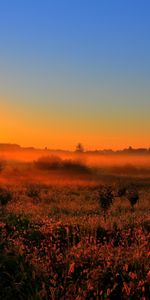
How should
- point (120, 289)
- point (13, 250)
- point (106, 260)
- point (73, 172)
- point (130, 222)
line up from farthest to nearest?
point (73, 172) → point (130, 222) → point (13, 250) → point (106, 260) → point (120, 289)

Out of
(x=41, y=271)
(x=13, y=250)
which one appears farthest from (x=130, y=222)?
(x=41, y=271)

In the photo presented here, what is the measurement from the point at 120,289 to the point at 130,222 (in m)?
8.29

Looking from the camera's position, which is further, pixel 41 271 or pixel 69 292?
pixel 41 271

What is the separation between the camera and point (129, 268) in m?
10.2

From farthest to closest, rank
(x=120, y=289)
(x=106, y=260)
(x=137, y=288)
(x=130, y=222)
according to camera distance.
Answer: (x=130, y=222) < (x=106, y=260) < (x=120, y=289) < (x=137, y=288)

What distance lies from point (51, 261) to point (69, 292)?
1.54 meters

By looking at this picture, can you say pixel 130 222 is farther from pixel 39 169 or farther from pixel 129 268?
pixel 39 169

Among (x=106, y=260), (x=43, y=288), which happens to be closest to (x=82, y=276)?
(x=106, y=260)

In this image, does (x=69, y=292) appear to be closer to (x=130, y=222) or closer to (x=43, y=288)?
(x=43, y=288)


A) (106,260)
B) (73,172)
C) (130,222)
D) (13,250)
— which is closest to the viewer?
(106,260)

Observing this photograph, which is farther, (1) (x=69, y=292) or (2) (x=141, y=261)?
(2) (x=141, y=261)

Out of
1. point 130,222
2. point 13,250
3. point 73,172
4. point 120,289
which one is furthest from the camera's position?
point 73,172

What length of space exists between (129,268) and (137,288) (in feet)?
4.84

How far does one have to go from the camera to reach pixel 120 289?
9422mm
